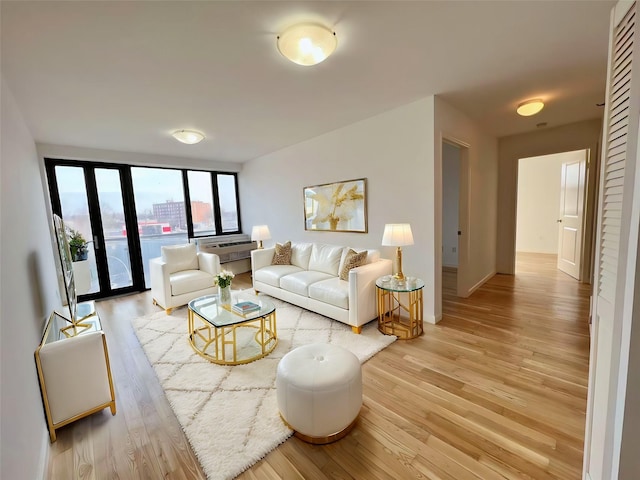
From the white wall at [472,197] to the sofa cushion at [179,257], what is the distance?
3605 mm

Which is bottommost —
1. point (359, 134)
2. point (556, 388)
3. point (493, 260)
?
point (556, 388)

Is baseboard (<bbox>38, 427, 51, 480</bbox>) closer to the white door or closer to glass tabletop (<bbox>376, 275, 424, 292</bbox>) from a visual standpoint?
glass tabletop (<bbox>376, 275, 424, 292</bbox>)

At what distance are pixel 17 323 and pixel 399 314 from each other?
10.6ft

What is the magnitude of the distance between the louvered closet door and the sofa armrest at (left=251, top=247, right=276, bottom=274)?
12.6ft

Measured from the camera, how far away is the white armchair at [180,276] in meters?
3.64

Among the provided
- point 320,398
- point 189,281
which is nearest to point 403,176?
point 320,398

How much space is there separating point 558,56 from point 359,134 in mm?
2026

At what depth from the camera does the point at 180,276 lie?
12.6ft

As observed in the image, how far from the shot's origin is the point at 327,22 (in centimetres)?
169

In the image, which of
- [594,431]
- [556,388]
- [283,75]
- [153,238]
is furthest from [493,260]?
[153,238]

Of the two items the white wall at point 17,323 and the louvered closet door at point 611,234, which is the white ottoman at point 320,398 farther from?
the white wall at point 17,323

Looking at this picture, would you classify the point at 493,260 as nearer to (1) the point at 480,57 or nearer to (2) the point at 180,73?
(1) the point at 480,57

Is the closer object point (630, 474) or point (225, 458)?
point (630, 474)

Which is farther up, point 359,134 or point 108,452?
point 359,134
